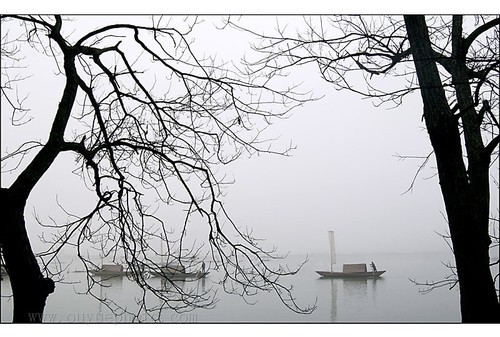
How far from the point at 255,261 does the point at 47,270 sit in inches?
31.4

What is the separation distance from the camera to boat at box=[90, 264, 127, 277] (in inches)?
86.4

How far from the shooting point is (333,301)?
6.99 ft

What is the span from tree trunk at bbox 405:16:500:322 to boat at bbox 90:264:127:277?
4.16ft

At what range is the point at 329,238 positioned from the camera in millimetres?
2211

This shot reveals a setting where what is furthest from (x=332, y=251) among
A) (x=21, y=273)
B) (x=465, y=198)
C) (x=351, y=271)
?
(x=21, y=273)

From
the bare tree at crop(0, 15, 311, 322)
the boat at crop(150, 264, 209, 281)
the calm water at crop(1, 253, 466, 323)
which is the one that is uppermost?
the bare tree at crop(0, 15, 311, 322)

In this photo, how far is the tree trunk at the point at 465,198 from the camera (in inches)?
80.1

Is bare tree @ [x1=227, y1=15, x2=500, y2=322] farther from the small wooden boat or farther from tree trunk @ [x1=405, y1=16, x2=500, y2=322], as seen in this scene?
the small wooden boat

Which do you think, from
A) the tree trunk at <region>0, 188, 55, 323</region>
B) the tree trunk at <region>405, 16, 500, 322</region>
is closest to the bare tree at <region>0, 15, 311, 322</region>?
the tree trunk at <region>0, 188, 55, 323</region>

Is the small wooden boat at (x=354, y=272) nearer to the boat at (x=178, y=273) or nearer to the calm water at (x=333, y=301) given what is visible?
the calm water at (x=333, y=301)

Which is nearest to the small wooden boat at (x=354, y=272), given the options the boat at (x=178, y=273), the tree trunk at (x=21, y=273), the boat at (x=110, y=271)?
the boat at (x=178, y=273)

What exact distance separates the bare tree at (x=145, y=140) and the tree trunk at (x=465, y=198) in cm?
53

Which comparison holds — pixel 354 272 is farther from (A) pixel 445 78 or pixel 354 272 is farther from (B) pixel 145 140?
(B) pixel 145 140
